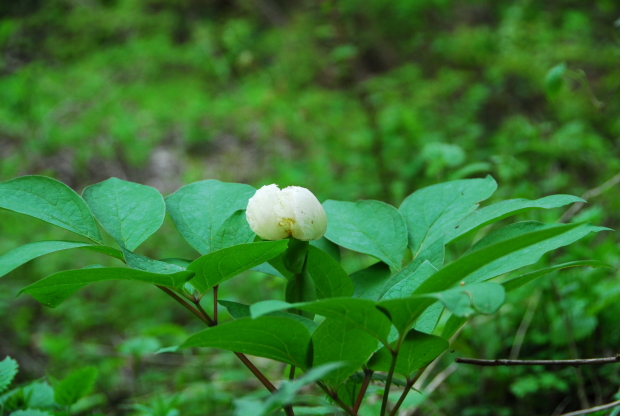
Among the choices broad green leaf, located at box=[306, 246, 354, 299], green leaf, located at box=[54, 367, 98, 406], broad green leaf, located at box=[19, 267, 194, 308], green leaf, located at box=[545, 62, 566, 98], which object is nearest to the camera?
broad green leaf, located at box=[19, 267, 194, 308]

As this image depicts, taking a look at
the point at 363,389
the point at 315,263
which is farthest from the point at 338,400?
the point at 315,263

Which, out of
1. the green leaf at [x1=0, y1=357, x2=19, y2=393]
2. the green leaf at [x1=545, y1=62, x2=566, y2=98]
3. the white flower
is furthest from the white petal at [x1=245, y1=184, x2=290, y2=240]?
the green leaf at [x1=545, y1=62, x2=566, y2=98]

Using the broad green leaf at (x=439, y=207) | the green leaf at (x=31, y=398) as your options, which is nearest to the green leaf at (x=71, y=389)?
the green leaf at (x=31, y=398)

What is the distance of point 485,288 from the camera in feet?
1.11

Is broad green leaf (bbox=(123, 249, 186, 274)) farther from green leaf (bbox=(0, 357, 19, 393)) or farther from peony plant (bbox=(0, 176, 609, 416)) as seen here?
green leaf (bbox=(0, 357, 19, 393))

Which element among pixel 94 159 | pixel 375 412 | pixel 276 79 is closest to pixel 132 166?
pixel 94 159

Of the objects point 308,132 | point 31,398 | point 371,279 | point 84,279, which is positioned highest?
point 84,279

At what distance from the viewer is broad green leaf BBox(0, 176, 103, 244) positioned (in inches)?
19.4

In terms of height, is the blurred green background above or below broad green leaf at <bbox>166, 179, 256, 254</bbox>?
below

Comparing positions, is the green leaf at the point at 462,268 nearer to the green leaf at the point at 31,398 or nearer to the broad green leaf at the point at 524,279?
the broad green leaf at the point at 524,279

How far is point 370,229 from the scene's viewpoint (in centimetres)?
57

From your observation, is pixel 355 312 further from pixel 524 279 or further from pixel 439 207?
pixel 439 207

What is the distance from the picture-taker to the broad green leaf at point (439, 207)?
561mm

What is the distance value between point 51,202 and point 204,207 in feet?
0.49
